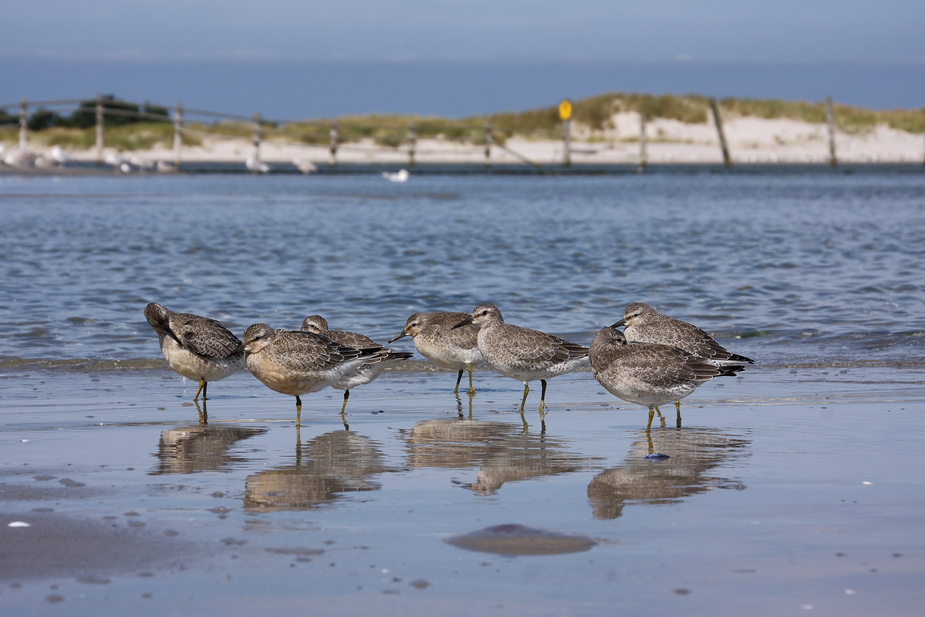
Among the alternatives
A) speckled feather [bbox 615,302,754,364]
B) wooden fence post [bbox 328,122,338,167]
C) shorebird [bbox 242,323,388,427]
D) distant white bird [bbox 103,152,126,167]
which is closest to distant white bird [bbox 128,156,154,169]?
distant white bird [bbox 103,152,126,167]

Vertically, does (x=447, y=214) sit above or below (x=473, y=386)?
above

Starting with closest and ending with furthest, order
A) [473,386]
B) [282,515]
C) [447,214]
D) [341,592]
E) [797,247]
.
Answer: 1. [341,592]
2. [282,515]
3. [473,386]
4. [797,247]
5. [447,214]

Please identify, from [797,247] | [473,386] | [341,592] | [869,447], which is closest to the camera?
[341,592]

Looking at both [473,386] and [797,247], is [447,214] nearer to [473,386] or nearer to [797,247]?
[797,247]

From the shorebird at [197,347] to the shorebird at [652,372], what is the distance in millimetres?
3005

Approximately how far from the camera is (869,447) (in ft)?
23.2

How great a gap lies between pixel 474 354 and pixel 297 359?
213cm

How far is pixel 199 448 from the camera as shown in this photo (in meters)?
7.31

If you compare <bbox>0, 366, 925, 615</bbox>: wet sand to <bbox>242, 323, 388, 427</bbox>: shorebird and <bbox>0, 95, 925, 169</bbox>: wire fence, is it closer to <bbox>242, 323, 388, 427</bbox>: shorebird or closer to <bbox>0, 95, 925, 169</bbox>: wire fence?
<bbox>242, 323, 388, 427</bbox>: shorebird

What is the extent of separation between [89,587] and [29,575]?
0.31 m

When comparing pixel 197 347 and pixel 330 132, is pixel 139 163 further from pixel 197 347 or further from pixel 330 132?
pixel 197 347

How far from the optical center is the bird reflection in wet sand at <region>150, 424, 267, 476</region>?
22.0 feet

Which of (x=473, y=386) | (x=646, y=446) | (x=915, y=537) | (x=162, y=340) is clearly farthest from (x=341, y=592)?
(x=473, y=386)

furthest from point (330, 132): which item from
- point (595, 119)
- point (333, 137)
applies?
point (595, 119)
